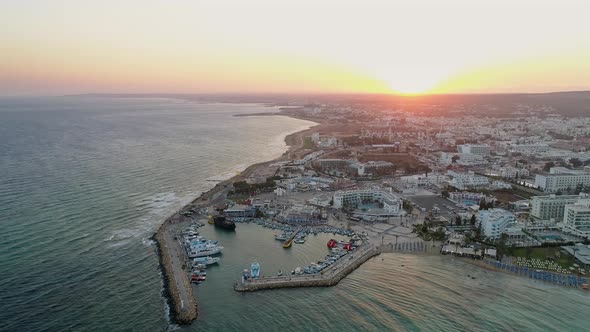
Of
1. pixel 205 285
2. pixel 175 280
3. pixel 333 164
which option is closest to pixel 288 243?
pixel 205 285

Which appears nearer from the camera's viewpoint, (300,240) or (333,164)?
(300,240)

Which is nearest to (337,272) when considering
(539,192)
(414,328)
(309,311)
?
(309,311)

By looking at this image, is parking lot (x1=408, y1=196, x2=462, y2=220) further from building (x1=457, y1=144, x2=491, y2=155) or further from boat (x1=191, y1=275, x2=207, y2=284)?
building (x1=457, y1=144, x2=491, y2=155)

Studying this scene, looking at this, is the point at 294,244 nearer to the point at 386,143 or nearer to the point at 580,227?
the point at 580,227

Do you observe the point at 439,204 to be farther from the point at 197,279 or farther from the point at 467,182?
the point at 197,279

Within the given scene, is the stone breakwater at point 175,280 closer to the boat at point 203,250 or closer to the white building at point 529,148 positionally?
the boat at point 203,250

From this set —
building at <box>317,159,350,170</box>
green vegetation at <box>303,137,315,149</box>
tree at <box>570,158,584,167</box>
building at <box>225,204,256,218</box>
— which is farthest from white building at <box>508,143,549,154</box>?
building at <box>225,204,256,218</box>
